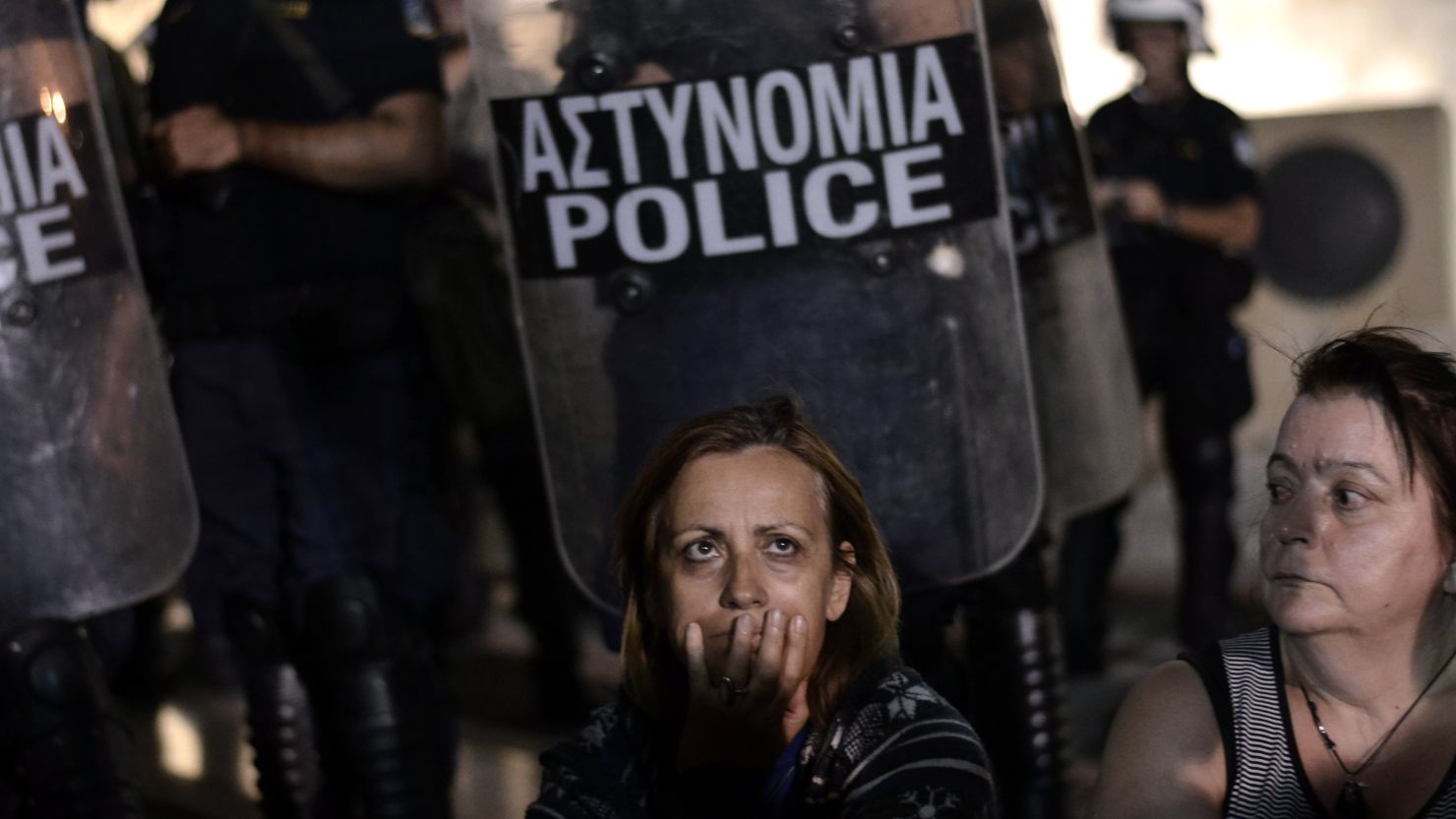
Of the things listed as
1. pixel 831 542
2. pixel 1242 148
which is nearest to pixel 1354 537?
pixel 831 542

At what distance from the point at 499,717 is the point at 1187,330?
4.92 ft

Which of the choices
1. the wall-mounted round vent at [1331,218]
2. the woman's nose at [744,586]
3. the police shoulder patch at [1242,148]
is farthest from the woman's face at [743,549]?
the wall-mounted round vent at [1331,218]

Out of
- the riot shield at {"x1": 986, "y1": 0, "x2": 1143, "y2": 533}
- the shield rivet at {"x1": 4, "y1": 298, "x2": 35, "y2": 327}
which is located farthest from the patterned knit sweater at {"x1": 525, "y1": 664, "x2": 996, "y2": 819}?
the shield rivet at {"x1": 4, "y1": 298, "x2": 35, "y2": 327}

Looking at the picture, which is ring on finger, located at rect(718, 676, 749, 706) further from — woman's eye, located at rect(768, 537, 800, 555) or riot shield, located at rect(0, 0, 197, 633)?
riot shield, located at rect(0, 0, 197, 633)

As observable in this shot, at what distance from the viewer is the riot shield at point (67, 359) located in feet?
7.07

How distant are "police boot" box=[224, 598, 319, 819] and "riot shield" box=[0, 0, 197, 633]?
267 millimetres

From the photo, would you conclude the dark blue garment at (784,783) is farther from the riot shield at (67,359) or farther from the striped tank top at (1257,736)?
the riot shield at (67,359)

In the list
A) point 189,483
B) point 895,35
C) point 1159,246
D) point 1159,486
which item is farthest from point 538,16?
point 1159,486

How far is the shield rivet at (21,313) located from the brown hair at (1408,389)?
4.42ft

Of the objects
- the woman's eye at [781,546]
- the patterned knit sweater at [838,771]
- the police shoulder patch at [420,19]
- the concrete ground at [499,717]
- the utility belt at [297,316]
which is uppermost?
the police shoulder patch at [420,19]

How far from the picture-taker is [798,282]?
1966mm

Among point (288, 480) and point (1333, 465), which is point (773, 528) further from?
point (288, 480)

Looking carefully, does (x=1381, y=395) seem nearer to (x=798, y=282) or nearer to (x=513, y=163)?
(x=798, y=282)

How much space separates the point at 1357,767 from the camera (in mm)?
1472
